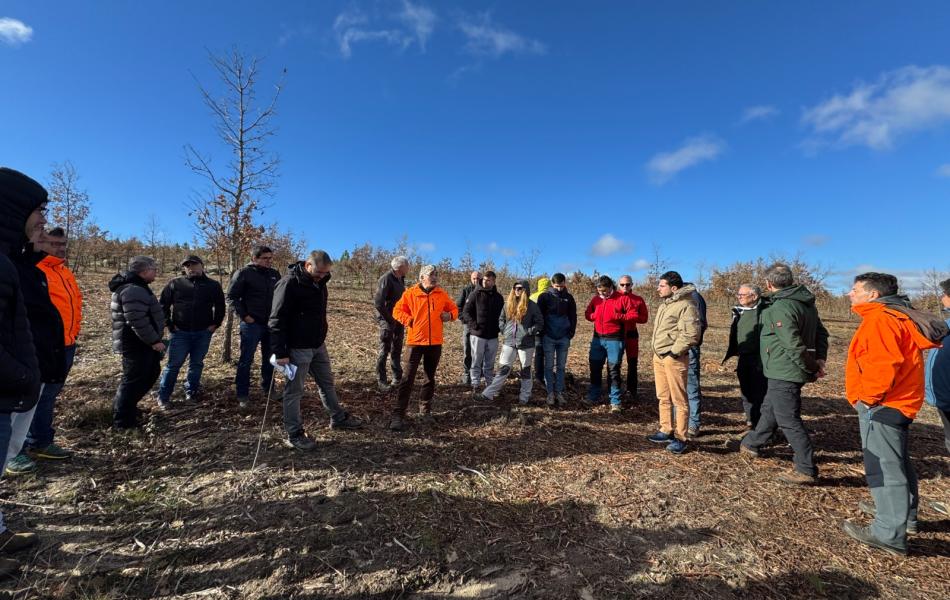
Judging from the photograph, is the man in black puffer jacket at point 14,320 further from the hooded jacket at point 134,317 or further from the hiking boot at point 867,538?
the hiking boot at point 867,538

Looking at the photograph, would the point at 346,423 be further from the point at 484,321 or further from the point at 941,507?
the point at 941,507

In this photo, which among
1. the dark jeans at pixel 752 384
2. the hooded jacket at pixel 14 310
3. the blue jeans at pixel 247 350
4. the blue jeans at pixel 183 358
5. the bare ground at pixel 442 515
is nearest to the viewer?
the hooded jacket at pixel 14 310

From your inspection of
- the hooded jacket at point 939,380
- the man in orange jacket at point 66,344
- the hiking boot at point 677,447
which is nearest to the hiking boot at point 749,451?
the hiking boot at point 677,447

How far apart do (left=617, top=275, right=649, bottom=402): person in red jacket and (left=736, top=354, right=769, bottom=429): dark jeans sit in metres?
1.43

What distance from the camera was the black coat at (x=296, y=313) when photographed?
409 centimetres

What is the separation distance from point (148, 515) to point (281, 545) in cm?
125

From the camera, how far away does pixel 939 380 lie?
3588 mm

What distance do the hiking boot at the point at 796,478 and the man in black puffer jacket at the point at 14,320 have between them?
6222 millimetres

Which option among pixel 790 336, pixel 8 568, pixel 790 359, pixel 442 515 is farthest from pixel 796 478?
pixel 8 568

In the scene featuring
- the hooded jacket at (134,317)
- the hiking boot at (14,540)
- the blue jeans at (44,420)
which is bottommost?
Result: the hiking boot at (14,540)

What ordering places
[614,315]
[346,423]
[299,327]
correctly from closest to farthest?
[299,327] → [346,423] → [614,315]

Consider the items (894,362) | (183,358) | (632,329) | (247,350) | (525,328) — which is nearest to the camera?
(894,362)

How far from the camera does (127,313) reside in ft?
14.0

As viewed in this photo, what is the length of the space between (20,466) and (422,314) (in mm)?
4071
